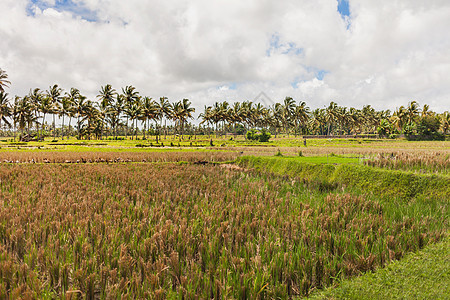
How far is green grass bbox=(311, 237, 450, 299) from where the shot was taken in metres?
3.28

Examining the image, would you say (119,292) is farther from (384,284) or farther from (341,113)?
(341,113)

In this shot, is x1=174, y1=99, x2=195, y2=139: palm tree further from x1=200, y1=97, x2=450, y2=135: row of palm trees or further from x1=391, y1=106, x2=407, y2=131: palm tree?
x1=391, y1=106, x2=407, y2=131: palm tree

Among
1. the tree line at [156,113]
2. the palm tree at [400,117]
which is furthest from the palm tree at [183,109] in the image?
the palm tree at [400,117]

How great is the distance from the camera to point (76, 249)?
430 centimetres

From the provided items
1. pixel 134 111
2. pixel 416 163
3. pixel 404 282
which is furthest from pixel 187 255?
pixel 134 111

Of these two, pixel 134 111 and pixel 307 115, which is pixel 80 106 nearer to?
pixel 134 111

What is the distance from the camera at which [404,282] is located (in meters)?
3.56

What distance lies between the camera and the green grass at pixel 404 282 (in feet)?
10.8

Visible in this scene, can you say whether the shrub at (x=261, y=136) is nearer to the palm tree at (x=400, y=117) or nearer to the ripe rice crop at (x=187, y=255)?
the palm tree at (x=400, y=117)

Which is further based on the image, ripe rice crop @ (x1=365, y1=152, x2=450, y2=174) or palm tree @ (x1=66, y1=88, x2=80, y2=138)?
palm tree @ (x1=66, y1=88, x2=80, y2=138)

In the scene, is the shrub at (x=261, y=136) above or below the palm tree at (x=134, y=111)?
below

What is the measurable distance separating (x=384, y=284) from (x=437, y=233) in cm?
273

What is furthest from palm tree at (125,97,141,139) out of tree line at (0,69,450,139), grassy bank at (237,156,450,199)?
grassy bank at (237,156,450,199)

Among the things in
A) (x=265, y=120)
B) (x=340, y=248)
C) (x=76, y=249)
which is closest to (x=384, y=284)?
(x=340, y=248)
